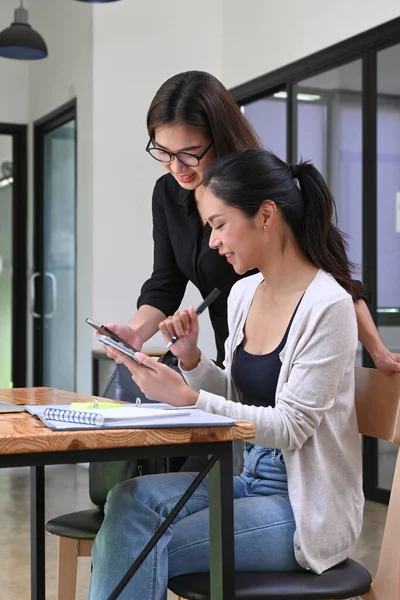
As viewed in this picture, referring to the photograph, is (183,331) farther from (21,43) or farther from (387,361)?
(21,43)

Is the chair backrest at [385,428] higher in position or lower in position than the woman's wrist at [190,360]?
lower

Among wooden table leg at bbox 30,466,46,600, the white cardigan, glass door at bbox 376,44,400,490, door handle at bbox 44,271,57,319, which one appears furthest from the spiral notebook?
door handle at bbox 44,271,57,319

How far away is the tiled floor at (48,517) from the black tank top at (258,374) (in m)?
1.38

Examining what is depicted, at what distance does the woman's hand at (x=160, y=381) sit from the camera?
4.63 feet

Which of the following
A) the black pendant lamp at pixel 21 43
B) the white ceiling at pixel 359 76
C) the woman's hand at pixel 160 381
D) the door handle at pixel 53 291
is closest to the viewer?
the woman's hand at pixel 160 381

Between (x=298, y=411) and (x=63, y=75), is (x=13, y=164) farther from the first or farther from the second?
(x=298, y=411)

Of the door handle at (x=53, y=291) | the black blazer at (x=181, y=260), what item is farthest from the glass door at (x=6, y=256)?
the black blazer at (x=181, y=260)

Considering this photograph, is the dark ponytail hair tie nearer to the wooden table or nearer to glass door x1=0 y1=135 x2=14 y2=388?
the wooden table

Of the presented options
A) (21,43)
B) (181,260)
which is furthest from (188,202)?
(21,43)

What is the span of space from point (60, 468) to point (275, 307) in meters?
4.04

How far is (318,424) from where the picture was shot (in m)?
1.47

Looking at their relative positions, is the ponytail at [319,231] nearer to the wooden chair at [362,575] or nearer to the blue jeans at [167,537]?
the wooden chair at [362,575]

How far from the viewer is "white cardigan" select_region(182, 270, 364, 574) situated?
1.45 m

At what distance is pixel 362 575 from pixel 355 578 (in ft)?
0.08
